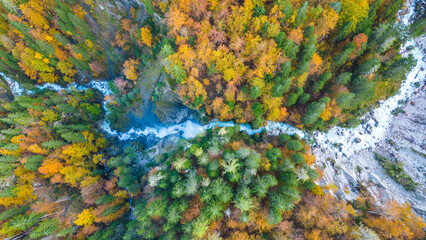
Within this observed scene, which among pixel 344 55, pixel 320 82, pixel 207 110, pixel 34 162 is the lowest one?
pixel 34 162

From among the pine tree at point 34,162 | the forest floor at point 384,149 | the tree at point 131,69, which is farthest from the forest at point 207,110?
the forest floor at point 384,149

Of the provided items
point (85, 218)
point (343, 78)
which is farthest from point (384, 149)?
point (85, 218)

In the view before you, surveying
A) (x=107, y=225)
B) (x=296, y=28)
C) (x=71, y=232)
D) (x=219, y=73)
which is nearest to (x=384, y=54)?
(x=296, y=28)

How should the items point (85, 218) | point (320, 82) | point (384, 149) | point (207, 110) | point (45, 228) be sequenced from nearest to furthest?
point (320, 82) → point (384, 149) → point (45, 228) → point (85, 218) → point (207, 110)

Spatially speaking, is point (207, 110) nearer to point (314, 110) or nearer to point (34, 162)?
point (314, 110)

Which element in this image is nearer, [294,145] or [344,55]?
[344,55]

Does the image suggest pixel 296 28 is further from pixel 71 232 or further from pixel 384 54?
pixel 71 232

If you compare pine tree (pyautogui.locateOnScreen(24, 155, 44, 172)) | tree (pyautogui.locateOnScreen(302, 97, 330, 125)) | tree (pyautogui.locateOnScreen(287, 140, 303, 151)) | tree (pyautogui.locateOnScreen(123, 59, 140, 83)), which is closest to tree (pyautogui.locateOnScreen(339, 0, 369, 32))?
tree (pyautogui.locateOnScreen(302, 97, 330, 125))

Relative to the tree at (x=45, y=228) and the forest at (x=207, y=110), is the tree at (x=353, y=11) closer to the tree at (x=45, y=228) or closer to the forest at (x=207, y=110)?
the forest at (x=207, y=110)
